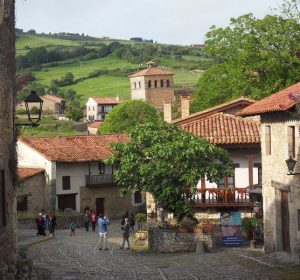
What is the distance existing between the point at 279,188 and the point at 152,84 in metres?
138

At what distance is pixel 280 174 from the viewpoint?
2639 cm

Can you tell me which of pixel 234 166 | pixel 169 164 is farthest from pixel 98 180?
pixel 169 164

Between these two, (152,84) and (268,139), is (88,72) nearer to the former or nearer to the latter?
(152,84)

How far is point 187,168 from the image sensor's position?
102 ft

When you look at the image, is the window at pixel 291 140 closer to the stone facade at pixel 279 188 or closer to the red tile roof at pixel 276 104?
the stone facade at pixel 279 188

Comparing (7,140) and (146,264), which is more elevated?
(7,140)

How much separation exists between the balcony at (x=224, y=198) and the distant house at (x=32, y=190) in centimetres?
1990

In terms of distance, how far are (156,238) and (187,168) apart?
3.23m

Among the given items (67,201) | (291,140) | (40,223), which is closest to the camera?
(291,140)

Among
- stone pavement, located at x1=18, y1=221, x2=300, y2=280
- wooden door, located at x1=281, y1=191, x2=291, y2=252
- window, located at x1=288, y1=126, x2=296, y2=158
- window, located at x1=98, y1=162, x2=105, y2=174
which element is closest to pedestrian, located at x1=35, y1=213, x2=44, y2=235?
stone pavement, located at x1=18, y1=221, x2=300, y2=280

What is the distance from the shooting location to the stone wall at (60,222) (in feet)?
Answer: 145

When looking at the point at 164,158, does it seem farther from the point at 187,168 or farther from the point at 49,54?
the point at 49,54

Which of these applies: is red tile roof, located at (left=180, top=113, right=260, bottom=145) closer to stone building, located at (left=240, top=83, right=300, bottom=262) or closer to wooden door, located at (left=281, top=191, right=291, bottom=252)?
stone building, located at (left=240, top=83, right=300, bottom=262)

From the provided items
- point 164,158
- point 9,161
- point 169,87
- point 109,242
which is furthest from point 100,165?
point 169,87
